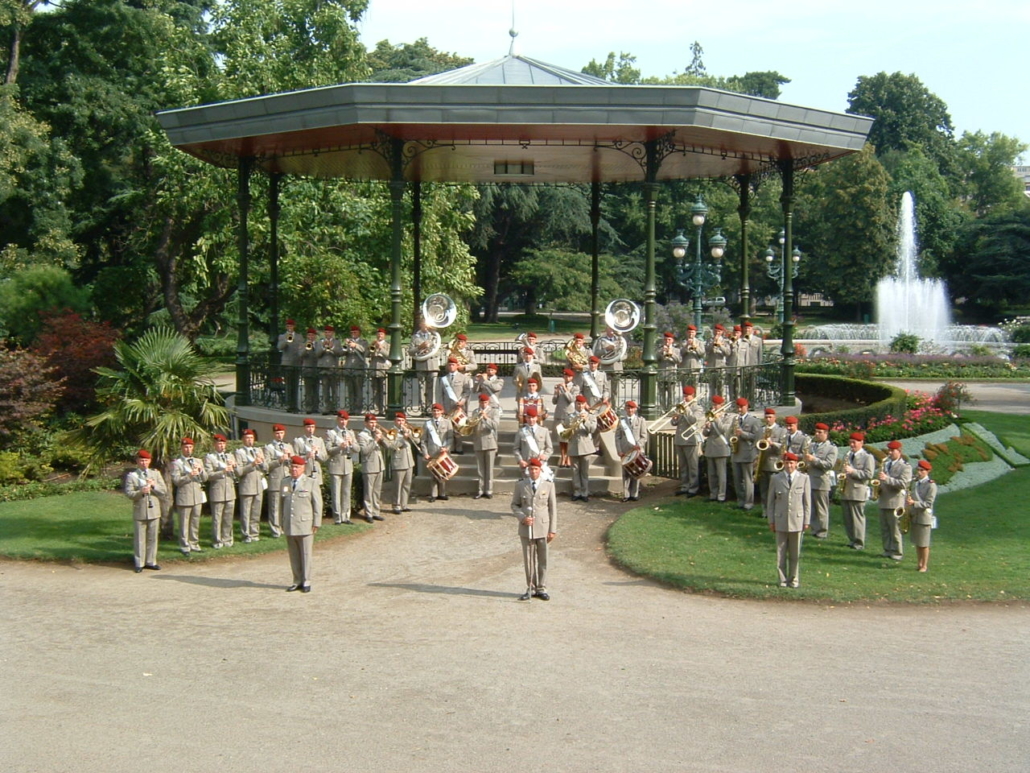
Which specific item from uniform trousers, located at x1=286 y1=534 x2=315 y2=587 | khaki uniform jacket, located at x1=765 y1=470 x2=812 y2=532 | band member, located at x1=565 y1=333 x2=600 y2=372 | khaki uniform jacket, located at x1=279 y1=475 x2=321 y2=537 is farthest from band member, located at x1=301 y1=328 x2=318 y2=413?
khaki uniform jacket, located at x1=765 y1=470 x2=812 y2=532

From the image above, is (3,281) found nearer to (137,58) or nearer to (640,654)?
(137,58)

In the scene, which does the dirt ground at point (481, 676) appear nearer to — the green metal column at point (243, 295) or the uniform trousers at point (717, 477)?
the uniform trousers at point (717, 477)

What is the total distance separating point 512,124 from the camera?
17.7 metres

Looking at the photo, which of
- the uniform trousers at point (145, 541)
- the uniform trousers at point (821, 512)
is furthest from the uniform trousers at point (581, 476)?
the uniform trousers at point (145, 541)

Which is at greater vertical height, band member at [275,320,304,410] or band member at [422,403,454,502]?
band member at [275,320,304,410]

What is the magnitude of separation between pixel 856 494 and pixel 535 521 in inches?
187

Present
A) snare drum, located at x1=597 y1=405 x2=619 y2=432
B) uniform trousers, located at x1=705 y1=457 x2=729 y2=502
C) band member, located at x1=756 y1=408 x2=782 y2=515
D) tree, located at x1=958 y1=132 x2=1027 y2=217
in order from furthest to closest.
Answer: tree, located at x1=958 y1=132 x2=1027 y2=217 < snare drum, located at x1=597 y1=405 x2=619 y2=432 < uniform trousers, located at x1=705 y1=457 x2=729 y2=502 < band member, located at x1=756 y1=408 x2=782 y2=515

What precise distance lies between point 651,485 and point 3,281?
22.3m

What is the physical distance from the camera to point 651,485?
61.4ft

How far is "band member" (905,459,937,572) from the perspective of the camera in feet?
44.1

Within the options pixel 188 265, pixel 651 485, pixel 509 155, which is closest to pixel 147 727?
pixel 651 485

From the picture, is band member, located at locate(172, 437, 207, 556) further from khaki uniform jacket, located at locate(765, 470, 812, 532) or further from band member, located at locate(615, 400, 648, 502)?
khaki uniform jacket, located at locate(765, 470, 812, 532)

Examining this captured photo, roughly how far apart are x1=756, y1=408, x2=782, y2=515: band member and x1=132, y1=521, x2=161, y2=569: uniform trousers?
878cm

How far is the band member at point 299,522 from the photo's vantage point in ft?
43.1
